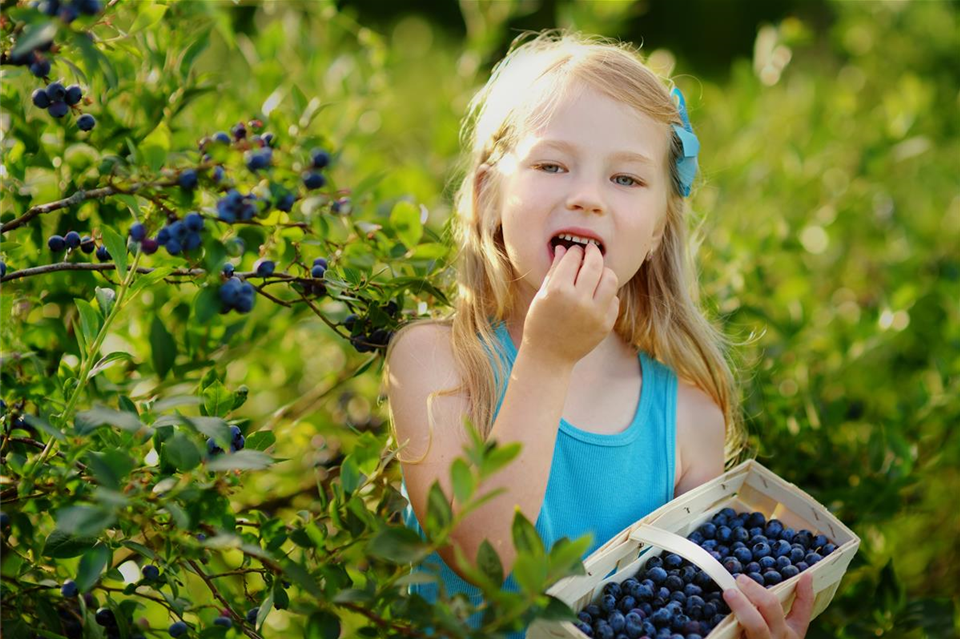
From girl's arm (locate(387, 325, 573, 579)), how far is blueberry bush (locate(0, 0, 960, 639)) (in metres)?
0.07

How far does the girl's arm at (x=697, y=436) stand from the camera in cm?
177

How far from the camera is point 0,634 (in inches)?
52.2

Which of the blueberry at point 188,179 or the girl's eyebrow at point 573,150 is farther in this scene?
the girl's eyebrow at point 573,150

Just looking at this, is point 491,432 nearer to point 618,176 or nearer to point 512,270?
point 512,270

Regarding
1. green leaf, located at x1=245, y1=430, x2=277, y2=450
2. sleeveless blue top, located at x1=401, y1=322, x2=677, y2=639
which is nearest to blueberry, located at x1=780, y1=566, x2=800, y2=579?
sleeveless blue top, located at x1=401, y1=322, x2=677, y2=639

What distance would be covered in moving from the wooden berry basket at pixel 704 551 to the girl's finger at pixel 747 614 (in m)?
0.01

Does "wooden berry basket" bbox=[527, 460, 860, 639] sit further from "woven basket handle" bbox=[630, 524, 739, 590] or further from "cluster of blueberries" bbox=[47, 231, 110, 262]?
"cluster of blueberries" bbox=[47, 231, 110, 262]

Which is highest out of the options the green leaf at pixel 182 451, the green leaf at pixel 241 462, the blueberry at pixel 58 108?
the blueberry at pixel 58 108

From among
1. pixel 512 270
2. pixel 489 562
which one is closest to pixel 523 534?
pixel 489 562

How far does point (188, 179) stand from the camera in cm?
124

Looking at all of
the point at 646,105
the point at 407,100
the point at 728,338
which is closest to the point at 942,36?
the point at 407,100

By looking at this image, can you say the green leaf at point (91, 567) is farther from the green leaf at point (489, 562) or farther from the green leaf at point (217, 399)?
the green leaf at point (489, 562)

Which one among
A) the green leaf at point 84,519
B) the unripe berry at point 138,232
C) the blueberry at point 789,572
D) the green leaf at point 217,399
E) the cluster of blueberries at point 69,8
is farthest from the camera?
the blueberry at point 789,572

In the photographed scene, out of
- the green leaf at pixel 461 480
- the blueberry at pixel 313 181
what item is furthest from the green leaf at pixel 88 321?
the green leaf at pixel 461 480
